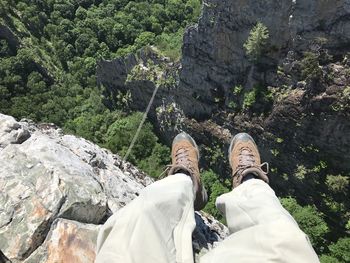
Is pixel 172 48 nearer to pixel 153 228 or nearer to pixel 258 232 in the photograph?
pixel 153 228

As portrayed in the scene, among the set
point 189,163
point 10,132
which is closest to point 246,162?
point 189,163

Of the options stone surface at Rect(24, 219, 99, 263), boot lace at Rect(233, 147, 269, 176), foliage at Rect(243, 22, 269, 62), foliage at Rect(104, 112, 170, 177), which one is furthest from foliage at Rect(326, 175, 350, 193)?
stone surface at Rect(24, 219, 99, 263)

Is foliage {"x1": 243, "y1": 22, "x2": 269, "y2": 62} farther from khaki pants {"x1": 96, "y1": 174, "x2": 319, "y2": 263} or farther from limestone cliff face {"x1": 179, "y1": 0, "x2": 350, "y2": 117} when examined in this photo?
khaki pants {"x1": 96, "y1": 174, "x2": 319, "y2": 263}

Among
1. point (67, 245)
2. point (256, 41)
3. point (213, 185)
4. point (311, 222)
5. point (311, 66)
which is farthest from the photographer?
point (213, 185)

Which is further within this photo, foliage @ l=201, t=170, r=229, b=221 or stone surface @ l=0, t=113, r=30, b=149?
foliage @ l=201, t=170, r=229, b=221

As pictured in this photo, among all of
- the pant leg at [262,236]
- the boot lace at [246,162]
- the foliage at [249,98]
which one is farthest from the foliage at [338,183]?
the pant leg at [262,236]

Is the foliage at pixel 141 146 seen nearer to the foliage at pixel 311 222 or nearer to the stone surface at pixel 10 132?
the foliage at pixel 311 222

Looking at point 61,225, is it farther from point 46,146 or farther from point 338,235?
point 338,235
